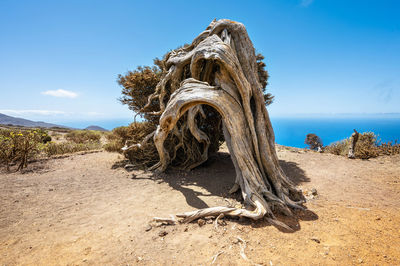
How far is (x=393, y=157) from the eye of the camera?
8.38 meters

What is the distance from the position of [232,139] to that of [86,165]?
24.8ft

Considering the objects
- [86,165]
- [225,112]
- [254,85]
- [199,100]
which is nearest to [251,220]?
[225,112]

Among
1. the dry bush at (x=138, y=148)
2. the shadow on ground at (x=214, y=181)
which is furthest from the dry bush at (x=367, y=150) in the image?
the dry bush at (x=138, y=148)

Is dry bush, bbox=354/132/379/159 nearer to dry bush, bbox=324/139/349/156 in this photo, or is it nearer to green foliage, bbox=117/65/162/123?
dry bush, bbox=324/139/349/156

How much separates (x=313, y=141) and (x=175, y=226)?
20.5 m

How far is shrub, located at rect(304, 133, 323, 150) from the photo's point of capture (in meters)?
18.3

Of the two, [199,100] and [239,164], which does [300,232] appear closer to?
[239,164]

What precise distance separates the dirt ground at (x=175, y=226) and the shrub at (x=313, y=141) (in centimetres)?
1316

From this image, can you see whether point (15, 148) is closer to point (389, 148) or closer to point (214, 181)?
point (214, 181)

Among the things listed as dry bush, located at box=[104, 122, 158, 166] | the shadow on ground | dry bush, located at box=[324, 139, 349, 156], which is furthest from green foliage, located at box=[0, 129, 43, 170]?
dry bush, located at box=[324, 139, 349, 156]

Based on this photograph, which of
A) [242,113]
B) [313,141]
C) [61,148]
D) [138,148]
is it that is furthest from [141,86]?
[313,141]

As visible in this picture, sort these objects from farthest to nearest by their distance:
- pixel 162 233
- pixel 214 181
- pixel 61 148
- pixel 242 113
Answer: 1. pixel 61 148
2. pixel 214 181
3. pixel 242 113
4. pixel 162 233

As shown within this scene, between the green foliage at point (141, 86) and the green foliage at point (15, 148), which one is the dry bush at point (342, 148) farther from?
the green foliage at point (15, 148)

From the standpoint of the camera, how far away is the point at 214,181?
5.98 metres
